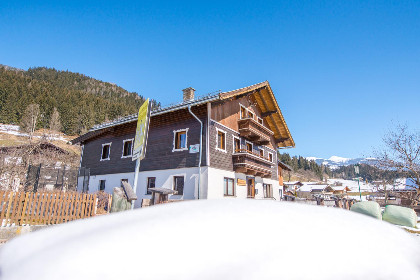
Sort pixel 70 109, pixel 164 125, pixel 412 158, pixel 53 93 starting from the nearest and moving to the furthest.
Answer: pixel 412 158 → pixel 164 125 → pixel 70 109 → pixel 53 93

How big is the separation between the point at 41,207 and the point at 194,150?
8715 mm

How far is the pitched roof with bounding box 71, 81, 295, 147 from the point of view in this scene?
16.0 m

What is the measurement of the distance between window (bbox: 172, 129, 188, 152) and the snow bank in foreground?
15.4 m

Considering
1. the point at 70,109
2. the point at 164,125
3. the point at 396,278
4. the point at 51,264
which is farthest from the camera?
the point at 70,109

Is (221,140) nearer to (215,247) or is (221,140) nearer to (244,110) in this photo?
(244,110)

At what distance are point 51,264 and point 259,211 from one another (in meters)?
0.83

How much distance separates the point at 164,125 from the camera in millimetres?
17781

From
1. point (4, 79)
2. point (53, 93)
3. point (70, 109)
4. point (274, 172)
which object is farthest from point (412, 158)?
point (4, 79)

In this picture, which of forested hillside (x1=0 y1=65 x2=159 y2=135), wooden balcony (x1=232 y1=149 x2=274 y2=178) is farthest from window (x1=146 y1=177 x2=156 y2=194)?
forested hillside (x1=0 y1=65 x2=159 y2=135)

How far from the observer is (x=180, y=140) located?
16.9m

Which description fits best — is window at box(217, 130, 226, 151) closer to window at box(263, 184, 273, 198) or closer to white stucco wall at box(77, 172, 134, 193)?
white stucco wall at box(77, 172, 134, 193)

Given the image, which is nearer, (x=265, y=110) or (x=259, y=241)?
(x=259, y=241)

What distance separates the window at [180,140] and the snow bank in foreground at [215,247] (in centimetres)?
1536

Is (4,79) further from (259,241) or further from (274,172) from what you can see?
(259,241)
